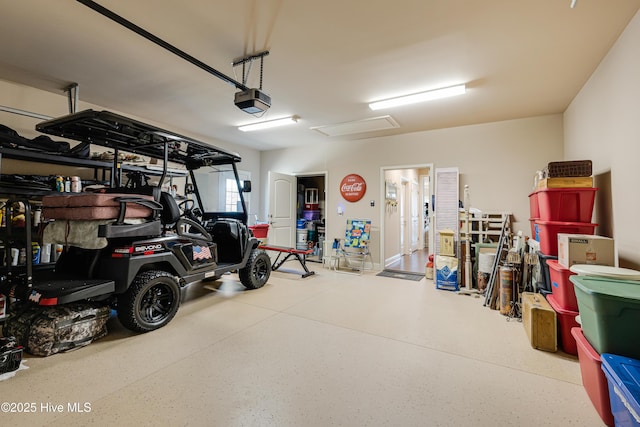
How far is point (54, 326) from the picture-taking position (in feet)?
7.13

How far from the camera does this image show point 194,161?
13.5ft

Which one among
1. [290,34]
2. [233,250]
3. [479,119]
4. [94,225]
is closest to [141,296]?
[94,225]

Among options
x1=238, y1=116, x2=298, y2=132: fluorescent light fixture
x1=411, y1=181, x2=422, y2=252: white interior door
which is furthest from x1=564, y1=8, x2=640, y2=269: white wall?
x1=411, y1=181, x2=422, y2=252: white interior door

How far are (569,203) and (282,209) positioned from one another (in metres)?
5.30

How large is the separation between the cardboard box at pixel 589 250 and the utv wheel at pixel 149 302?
3.83 meters

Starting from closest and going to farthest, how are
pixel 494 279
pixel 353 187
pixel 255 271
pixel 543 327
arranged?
pixel 543 327, pixel 494 279, pixel 255 271, pixel 353 187

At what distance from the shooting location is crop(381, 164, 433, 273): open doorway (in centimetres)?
594

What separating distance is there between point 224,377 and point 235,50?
307 centimetres

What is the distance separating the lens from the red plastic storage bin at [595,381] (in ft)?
5.09

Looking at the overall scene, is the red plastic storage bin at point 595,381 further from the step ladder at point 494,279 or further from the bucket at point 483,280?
the bucket at point 483,280

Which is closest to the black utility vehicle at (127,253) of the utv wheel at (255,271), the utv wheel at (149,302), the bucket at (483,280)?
the utv wheel at (149,302)

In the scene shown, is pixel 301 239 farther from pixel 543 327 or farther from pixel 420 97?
pixel 543 327

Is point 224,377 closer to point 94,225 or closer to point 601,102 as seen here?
point 94,225

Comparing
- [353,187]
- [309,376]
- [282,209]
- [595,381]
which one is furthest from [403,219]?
[309,376]
